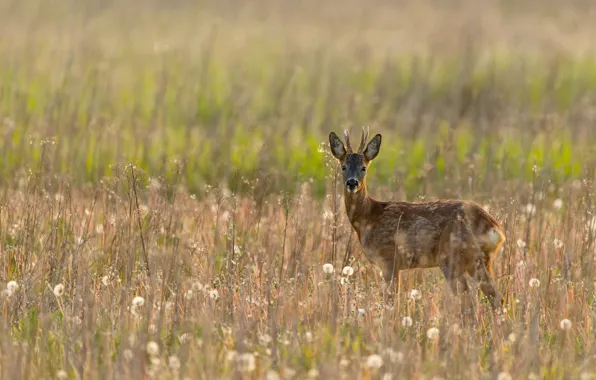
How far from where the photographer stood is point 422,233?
857cm

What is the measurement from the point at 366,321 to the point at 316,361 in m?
0.81

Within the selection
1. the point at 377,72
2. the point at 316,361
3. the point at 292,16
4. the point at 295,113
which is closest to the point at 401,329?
the point at 316,361

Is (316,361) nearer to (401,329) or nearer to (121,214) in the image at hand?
(401,329)

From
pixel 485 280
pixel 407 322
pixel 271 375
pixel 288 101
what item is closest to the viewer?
pixel 271 375

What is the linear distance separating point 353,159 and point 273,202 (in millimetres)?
2340

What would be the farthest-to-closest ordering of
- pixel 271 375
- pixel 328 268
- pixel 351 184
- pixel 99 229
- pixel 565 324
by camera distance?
pixel 99 229 → pixel 351 184 → pixel 328 268 → pixel 565 324 → pixel 271 375

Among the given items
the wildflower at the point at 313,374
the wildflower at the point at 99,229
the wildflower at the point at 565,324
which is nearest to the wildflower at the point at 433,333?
the wildflower at the point at 565,324

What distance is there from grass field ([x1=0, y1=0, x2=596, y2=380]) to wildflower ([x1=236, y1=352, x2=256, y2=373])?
22 millimetres

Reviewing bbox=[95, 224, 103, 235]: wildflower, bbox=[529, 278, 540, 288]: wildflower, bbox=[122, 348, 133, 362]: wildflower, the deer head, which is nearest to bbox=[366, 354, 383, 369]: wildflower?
bbox=[122, 348, 133, 362]: wildflower

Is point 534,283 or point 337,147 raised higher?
point 337,147

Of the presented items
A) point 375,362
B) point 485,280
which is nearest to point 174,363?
point 375,362

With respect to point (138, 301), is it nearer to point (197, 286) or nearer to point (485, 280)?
point (197, 286)

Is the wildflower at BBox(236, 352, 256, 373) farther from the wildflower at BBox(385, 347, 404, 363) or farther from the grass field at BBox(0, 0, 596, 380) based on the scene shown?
the wildflower at BBox(385, 347, 404, 363)

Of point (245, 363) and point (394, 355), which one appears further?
point (394, 355)
